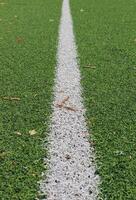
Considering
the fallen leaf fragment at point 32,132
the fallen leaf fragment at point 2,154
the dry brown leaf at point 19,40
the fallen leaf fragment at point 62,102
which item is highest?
the fallen leaf fragment at point 2,154

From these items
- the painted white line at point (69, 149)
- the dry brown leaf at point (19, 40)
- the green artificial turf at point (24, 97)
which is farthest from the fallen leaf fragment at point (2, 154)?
the dry brown leaf at point (19, 40)

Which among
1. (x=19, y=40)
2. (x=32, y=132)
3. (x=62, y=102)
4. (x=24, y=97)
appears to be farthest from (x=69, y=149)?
(x=19, y=40)

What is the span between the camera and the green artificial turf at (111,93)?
3.23 metres

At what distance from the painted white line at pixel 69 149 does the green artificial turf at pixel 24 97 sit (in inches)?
3.3

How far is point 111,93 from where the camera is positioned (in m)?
4.64

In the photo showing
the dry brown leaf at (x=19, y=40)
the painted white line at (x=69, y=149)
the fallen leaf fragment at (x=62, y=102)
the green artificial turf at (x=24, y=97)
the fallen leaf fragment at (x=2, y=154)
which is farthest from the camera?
the dry brown leaf at (x=19, y=40)

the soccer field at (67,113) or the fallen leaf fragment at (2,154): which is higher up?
the fallen leaf fragment at (2,154)

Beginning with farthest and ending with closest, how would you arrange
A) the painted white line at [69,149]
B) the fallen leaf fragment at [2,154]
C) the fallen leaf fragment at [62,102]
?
the fallen leaf fragment at [62,102], the fallen leaf fragment at [2,154], the painted white line at [69,149]

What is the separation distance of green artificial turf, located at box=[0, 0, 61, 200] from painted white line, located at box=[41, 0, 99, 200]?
0.28 feet

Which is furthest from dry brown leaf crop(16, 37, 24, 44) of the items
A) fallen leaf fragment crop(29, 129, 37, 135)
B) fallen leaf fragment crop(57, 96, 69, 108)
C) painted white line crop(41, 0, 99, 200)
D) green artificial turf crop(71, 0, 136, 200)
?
fallen leaf fragment crop(29, 129, 37, 135)

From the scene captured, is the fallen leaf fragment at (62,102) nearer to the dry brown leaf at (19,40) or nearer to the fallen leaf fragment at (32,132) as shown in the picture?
the fallen leaf fragment at (32,132)

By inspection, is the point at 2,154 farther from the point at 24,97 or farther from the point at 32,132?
the point at 24,97

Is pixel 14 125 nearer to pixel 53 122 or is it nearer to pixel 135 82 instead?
pixel 53 122

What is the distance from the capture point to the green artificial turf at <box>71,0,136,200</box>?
323 cm
